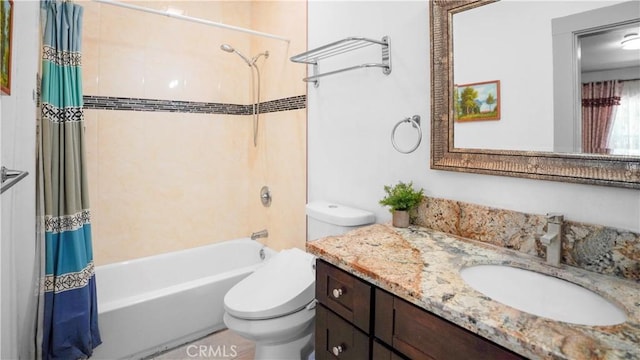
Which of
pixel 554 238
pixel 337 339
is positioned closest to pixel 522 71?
pixel 554 238

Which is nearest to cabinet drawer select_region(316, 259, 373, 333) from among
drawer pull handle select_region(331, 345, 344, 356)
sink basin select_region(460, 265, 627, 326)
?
drawer pull handle select_region(331, 345, 344, 356)

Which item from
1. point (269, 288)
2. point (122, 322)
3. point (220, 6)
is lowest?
point (122, 322)

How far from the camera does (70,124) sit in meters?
1.70

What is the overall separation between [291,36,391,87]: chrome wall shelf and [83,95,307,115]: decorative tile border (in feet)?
0.82

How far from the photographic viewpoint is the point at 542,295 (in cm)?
94

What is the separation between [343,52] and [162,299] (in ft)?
5.78

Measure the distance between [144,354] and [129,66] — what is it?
73.3 inches

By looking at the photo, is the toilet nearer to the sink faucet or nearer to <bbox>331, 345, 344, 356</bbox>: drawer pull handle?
<bbox>331, 345, 344, 356</bbox>: drawer pull handle

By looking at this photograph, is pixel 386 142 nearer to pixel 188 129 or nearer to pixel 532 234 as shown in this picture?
pixel 532 234

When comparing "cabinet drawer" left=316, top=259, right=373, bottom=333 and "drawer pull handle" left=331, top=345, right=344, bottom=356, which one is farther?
"drawer pull handle" left=331, top=345, right=344, bottom=356

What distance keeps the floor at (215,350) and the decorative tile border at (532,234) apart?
1.34 meters

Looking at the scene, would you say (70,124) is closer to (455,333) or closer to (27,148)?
(27,148)

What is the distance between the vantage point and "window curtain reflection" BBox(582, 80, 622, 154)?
972 millimetres

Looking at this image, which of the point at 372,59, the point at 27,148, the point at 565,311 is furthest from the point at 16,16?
the point at 565,311
